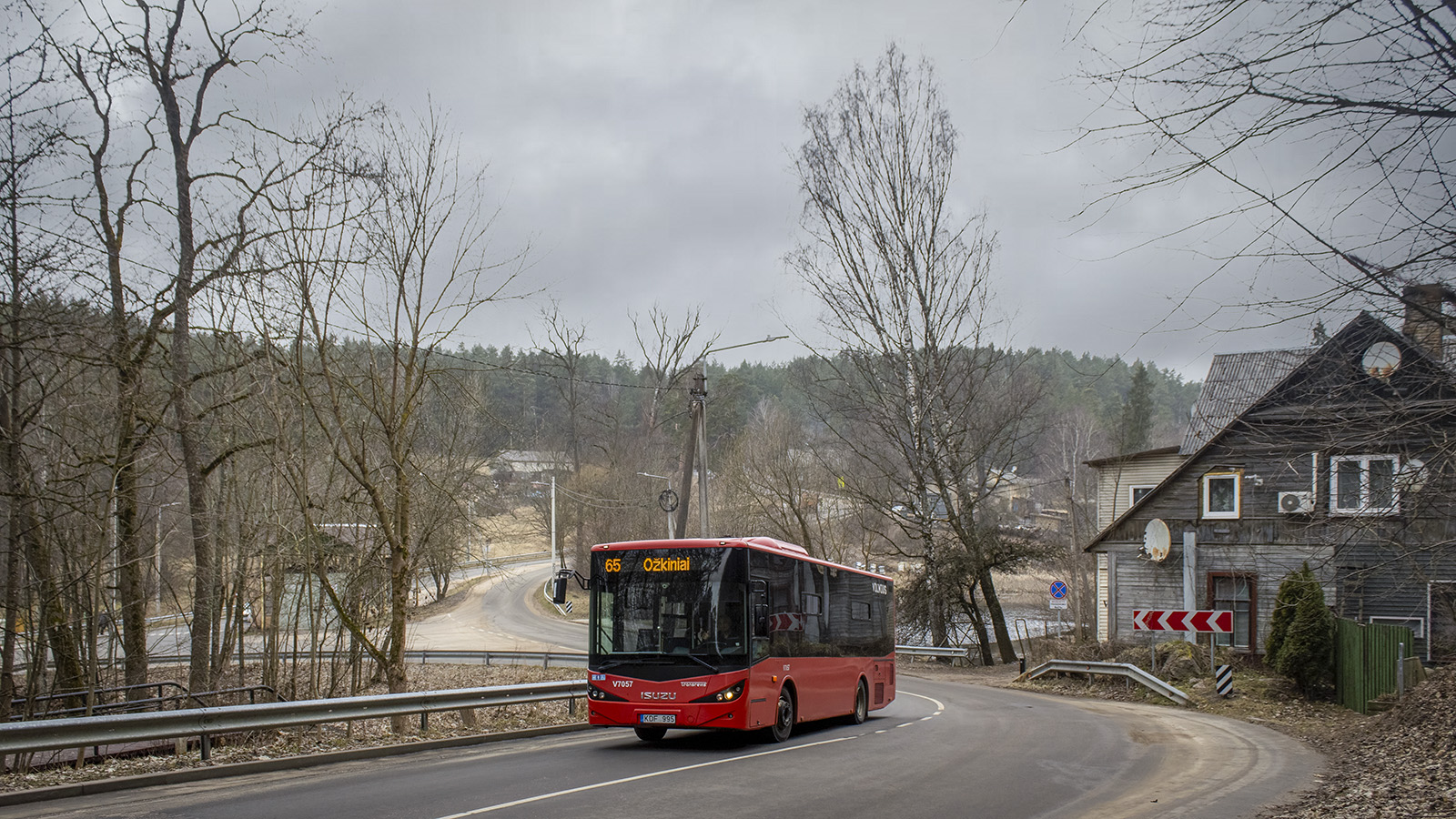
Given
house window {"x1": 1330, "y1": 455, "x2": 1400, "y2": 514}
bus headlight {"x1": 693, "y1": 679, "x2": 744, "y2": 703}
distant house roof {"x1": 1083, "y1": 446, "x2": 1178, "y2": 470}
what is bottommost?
bus headlight {"x1": 693, "y1": 679, "x2": 744, "y2": 703}

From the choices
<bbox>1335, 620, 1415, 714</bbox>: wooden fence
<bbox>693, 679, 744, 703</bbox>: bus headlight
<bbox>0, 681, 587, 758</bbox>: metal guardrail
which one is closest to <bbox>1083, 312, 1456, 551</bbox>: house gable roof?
<bbox>693, 679, 744, 703</bbox>: bus headlight

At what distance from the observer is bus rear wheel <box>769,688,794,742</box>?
15.3 meters

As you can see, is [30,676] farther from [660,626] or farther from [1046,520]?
[1046,520]

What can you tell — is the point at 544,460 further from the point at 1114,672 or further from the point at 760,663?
the point at 760,663

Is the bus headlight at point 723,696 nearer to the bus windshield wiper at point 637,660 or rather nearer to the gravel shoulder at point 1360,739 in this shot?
the bus windshield wiper at point 637,660

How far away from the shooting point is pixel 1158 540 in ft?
105

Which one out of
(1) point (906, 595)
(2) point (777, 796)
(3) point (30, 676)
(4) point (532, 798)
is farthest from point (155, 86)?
(1) point (906, 595)

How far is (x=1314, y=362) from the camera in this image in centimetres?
915

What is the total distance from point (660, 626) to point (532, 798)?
16.9 feet

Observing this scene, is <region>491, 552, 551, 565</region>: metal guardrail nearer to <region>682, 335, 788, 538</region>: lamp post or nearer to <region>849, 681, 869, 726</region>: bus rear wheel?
<region>682, 335, 788, 538</region>: lamp post

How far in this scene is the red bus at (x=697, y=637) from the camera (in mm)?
14078

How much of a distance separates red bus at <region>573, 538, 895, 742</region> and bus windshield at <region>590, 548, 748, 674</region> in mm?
13

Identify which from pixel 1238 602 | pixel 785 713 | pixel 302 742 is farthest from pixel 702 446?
pixel 1238 602

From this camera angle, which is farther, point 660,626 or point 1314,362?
point 660,626
